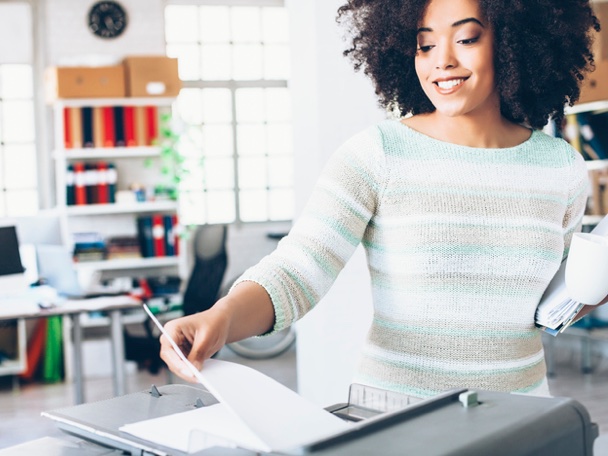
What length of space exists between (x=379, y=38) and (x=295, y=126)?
5.36 ft

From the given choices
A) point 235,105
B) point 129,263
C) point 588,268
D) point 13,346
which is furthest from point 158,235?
point 588,268

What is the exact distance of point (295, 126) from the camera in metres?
3.05

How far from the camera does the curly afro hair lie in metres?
1.31

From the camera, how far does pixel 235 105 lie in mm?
7469

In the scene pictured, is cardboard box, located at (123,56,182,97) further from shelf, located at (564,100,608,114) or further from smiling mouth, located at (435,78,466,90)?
smiling mouth, located at (435,78,466,90)

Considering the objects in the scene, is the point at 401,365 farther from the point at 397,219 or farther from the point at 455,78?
the point at 455,78

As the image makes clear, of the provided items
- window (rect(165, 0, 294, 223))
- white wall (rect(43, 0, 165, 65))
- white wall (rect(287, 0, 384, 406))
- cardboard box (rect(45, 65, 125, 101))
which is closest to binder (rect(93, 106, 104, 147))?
cardboard box (rect(45, 65, 125, 101))

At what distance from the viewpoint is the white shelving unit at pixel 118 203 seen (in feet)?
19.7

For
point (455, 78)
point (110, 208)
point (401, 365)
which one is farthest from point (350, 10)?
point (110, 208)

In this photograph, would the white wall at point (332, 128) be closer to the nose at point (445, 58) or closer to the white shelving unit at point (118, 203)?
the nose at point (445, 58)

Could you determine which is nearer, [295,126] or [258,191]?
[295,126]

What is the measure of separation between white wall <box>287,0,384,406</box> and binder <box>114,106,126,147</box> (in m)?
3.43

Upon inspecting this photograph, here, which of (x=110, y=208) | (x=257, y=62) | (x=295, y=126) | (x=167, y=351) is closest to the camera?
(x=167, y=351)

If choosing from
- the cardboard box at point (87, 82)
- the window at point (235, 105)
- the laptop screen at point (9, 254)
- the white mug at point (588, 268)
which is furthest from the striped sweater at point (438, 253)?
the window at point (235, 105)
